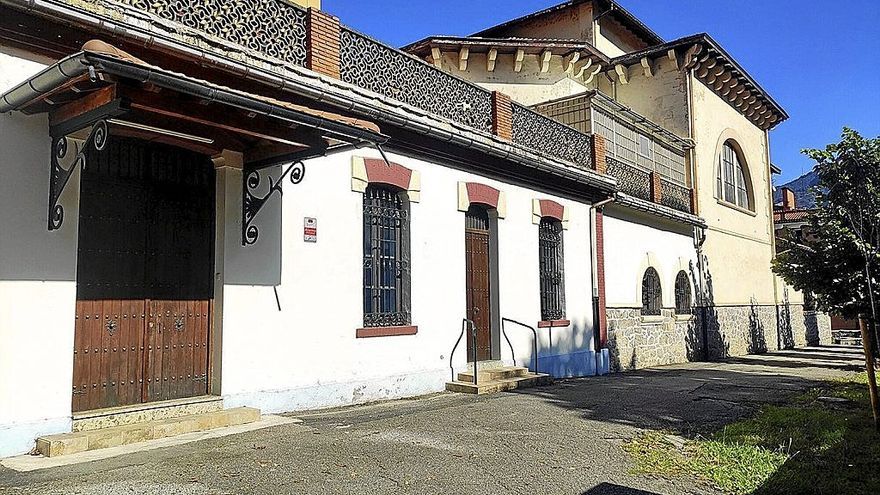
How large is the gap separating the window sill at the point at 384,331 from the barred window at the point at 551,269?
150 inches

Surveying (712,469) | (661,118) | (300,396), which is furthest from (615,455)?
(661,118)

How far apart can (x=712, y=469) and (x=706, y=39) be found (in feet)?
49.1

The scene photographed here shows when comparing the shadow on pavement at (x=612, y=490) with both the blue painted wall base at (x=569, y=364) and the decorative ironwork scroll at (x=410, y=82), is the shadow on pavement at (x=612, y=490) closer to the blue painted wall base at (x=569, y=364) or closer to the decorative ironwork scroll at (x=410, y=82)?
the decorative ironwork scroll at (x=410, y=82)

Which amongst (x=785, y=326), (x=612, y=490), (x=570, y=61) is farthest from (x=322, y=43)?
(x=785, y=326)

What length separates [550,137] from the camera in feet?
41.9

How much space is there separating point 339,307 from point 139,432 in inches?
115

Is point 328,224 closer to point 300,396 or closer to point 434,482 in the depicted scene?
point 300,396

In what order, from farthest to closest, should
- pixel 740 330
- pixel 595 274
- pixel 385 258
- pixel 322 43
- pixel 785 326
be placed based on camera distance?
pixel 785 326
pixel 740 330
pixel 595 274
pixel 385 258
pixel 322 43

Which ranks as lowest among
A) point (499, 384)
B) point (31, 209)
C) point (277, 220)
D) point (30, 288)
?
point (499, 384)

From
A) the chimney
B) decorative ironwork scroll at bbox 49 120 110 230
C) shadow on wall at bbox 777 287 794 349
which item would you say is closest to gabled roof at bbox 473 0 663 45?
shadow on wall at bbox 777 287 794 349

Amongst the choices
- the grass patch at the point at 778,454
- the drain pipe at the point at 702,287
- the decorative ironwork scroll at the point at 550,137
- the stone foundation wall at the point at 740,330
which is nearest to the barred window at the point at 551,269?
the decorative ironwork scroll at the point at 550,137

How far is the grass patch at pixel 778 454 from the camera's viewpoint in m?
5.24

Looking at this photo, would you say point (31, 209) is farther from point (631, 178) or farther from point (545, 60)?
point (545, 60)

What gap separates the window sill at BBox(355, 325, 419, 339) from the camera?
28.4ft
